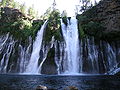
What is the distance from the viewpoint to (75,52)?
39.5 metres

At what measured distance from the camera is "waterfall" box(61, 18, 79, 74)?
37375mm

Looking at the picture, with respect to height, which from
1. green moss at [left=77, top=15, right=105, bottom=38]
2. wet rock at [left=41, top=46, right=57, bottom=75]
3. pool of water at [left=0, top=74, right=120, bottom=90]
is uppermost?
green moss at [left=77, top=15, right=105, bottom=38]

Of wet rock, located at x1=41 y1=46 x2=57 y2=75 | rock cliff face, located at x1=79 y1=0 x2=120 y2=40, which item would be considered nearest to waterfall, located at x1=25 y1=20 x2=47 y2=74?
wet rock, located at x1=41 y1=46 x2=57 y2=75

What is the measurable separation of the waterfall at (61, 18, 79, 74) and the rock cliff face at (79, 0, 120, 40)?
3.48 metres

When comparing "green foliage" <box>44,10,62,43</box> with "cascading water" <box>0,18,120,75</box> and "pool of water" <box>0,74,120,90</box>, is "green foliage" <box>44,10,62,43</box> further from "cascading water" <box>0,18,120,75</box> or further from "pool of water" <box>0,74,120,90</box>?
"pool of water" <box>0,74,120,90</box>

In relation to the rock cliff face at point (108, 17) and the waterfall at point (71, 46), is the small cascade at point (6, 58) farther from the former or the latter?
the rock cliff face at point (108, 17)

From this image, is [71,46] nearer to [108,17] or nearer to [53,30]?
[53,30]

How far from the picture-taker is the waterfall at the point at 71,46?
37.4 m

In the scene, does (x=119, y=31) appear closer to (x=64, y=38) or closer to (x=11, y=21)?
(x=64, y=38)

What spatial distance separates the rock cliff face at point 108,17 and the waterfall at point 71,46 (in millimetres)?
3484

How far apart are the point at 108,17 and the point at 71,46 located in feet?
36.5

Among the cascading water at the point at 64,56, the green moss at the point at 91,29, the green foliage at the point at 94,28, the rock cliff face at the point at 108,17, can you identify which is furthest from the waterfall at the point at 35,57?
the rock cliff face at the point at 108,17

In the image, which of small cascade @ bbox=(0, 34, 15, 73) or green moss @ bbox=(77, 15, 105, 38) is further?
green moss @ bbox=(77, 15, 105, 38)

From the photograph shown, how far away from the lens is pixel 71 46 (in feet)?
133
